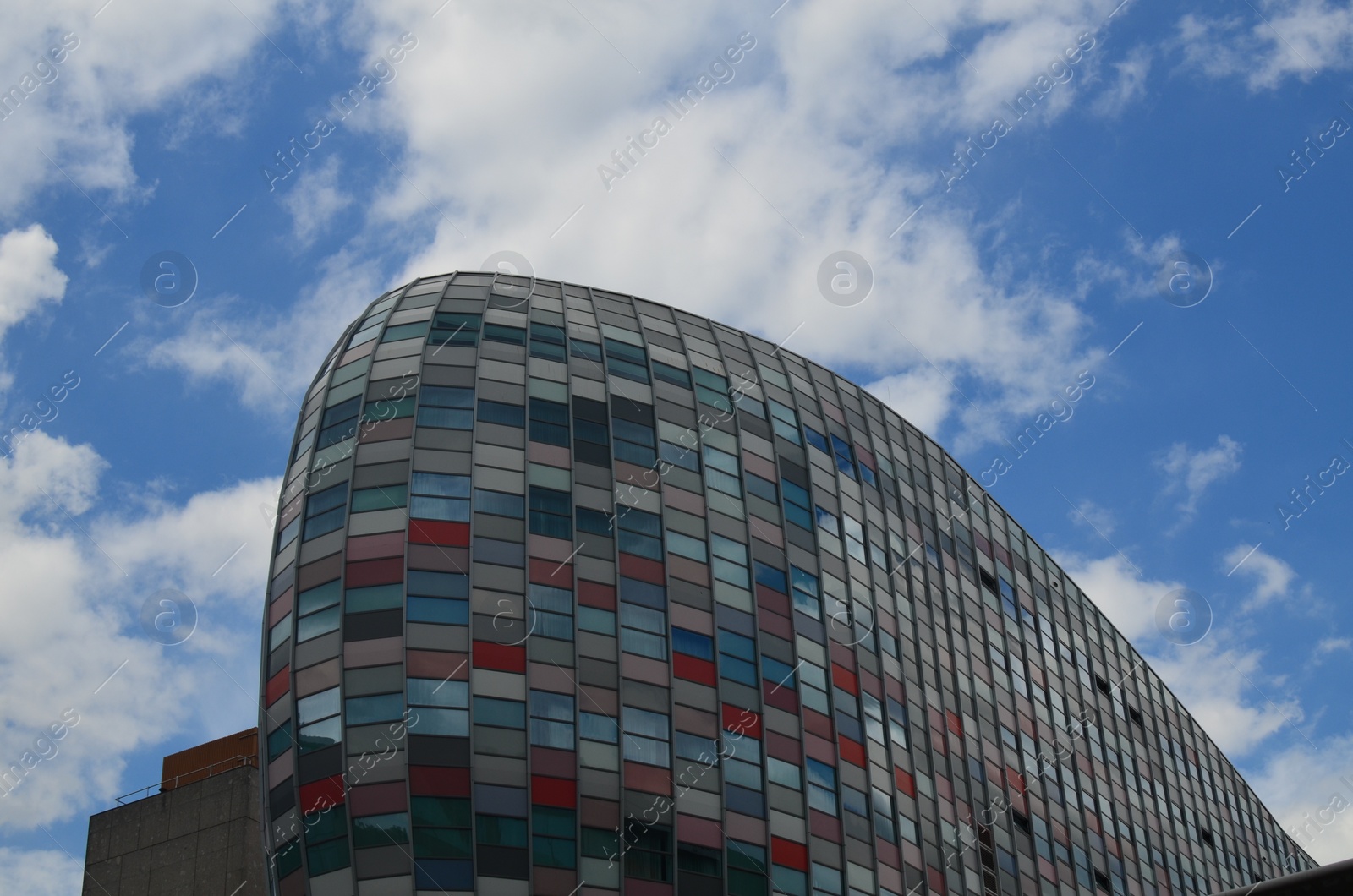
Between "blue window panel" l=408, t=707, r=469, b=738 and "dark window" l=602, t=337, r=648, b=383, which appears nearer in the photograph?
"blue window panel" l=408, t=707, r=469, b=738

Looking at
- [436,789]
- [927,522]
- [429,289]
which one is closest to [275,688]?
[436,789]

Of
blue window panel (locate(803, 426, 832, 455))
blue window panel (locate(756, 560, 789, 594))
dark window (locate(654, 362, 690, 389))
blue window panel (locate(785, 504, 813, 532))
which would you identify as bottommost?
blue window panel (locate(756, 560, 789, 594))

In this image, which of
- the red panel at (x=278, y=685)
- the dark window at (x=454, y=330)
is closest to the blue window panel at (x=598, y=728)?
the red panel at (x=278, y=685)

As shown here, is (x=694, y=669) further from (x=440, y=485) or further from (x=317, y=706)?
(x=317, y=706)

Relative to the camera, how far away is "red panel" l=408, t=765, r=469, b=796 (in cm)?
4381

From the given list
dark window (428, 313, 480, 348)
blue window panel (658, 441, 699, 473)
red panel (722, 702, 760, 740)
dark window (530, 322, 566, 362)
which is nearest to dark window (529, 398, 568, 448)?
dark window (530, 322, 566, 362)

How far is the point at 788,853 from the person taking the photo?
48656 millimetres

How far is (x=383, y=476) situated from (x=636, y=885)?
16.6m

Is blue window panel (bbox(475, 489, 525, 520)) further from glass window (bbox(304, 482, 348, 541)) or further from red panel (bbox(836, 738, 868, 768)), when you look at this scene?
red panel (bbox(836, 738, 868, 768))

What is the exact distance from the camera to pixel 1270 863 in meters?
99.9

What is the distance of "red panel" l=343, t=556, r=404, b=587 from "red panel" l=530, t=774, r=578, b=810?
826cm

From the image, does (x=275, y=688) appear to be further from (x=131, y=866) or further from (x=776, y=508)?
(x=131, y=866)

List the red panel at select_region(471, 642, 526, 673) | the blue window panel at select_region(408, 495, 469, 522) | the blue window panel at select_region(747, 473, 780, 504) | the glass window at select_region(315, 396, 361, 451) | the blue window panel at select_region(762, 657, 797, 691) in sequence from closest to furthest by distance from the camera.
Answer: the red panel at select_region(471, 642, 526, 673) < the blue window panel at select_region(408, 495, 469, 522) < the blue window panel at select_region(762, 657, 797, 691) < the glass window at select_region(315, 396, 361, 451) < the blue window panel at select_region(747, 473, 780, 504)

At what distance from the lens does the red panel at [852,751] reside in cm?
5256
